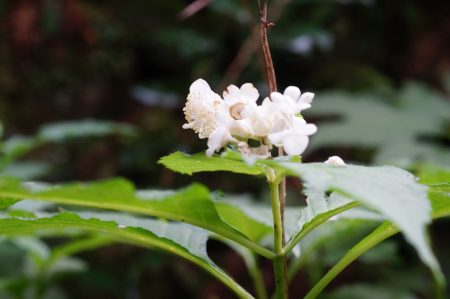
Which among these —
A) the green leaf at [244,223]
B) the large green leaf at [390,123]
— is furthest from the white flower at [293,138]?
the large green leaf at [390,123]

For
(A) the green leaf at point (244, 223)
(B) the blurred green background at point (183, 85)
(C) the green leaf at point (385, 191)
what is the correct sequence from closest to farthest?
(C) the green leaf at point (385, 191) → (A) the green leaf at point (244, 223) → (B) the blurred green background at point (183, 85)

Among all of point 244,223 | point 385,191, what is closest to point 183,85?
point 244,223

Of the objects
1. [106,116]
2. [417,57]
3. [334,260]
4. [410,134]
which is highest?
[417,57]

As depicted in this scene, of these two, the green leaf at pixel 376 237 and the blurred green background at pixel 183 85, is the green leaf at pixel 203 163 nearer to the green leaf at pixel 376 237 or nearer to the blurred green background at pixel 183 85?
the green leaf at pixel 376 237

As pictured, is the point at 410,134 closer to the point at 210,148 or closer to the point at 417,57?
the point at 417,57

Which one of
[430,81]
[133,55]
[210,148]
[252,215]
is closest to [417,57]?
[430,81]

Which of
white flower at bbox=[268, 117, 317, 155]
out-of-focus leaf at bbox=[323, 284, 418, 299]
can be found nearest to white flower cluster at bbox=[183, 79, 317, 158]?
white flower at bbox=[268, 117, 317, 155]

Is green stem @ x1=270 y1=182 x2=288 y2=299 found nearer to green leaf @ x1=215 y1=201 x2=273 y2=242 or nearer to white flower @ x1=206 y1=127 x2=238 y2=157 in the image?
white flower @ x1=206 y1=127 x2=238 y2=157
